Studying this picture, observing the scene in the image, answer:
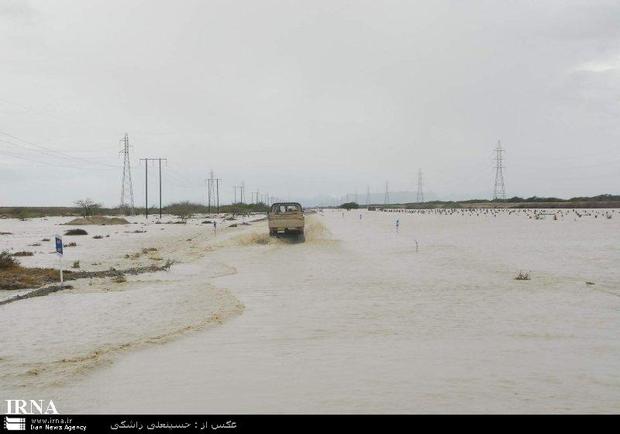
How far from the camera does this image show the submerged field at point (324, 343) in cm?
630

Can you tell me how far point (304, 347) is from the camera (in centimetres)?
875

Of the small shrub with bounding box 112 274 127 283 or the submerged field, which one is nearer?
the submerged field

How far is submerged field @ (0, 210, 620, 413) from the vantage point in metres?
6.30

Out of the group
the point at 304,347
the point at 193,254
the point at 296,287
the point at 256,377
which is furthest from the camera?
the point at 193,254

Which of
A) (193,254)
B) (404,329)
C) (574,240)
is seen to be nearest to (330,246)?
(193,254)

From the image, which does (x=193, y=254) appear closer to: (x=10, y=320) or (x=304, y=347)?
(x=10, y=320)

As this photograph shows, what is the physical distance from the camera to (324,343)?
899cm

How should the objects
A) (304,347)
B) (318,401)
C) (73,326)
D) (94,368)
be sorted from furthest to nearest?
(73,326)
(304,347)
(94,368)
(318,401)
